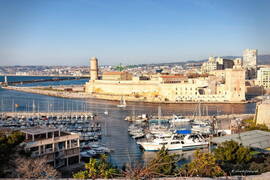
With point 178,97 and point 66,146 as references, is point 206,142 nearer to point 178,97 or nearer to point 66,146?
point 66,146

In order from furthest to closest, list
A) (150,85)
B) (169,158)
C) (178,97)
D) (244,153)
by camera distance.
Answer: (150,85) → (178,97) → (244,153) → (169,158)

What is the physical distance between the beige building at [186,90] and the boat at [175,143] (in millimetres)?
9444

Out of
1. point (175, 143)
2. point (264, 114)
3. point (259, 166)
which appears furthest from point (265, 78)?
point (259, 166)

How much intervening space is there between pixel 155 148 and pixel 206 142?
1.29 metres

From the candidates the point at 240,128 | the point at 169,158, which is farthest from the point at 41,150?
the point at 240,128

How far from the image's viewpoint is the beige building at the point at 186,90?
16672 mm

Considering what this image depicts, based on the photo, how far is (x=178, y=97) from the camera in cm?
1750

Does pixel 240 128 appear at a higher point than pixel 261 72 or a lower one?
lower

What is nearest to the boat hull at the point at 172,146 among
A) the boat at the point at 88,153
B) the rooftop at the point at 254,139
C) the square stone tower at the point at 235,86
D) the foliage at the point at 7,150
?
the rooftop at the point at 254,139

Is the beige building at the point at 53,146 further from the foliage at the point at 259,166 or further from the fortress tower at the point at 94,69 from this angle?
the fortress tower at the point at 94,69

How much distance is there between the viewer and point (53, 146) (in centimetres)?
521

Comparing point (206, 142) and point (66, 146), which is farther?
point (206, 142)

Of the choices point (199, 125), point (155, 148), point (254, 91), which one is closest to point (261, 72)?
point (254, 91)

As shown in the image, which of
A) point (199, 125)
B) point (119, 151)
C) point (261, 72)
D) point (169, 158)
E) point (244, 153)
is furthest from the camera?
point (261, 72)
